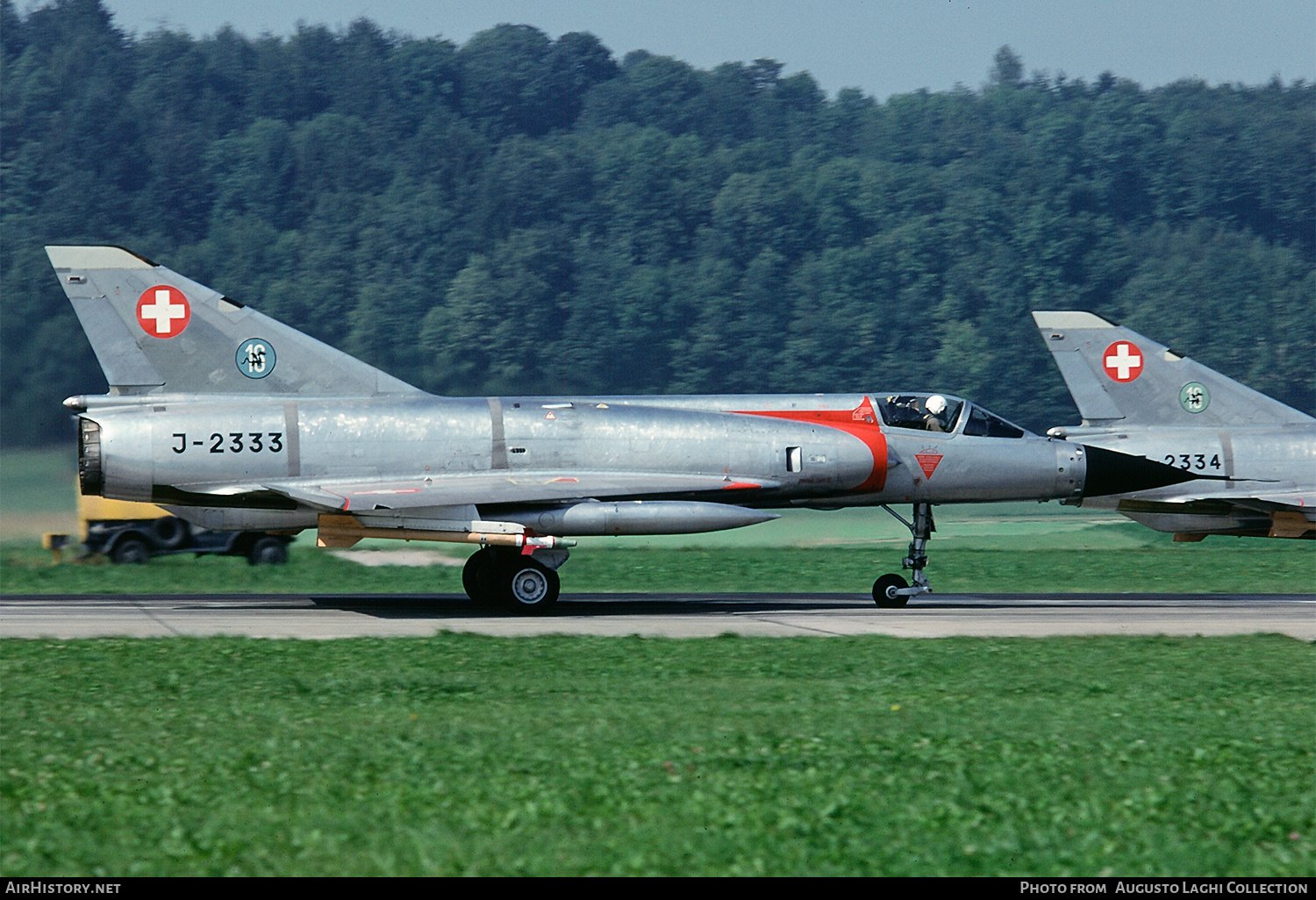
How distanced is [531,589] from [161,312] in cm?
645

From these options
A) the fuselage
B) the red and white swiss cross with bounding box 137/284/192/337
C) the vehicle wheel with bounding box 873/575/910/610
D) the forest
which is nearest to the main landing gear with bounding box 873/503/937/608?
the vehicle wheel with bounding box 873/575/910/610

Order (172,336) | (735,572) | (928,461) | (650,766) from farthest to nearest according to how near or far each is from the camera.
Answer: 1. (735,572)
2. (928,461)
3. (172,336)
4. (650,766)

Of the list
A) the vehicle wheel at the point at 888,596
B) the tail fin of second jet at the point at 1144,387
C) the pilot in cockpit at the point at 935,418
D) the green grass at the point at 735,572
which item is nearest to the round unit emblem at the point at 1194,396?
the tail fin of second jet at the point at 1144,387

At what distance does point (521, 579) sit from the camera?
19.0 meters

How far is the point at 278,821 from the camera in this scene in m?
6.78

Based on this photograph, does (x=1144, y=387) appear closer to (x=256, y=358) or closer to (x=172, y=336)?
(x=256, y=358)

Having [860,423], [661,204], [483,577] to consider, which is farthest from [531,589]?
[661,204]

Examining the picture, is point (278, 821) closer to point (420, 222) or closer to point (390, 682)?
point (390, 682)

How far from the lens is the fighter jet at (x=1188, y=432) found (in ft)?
81.0

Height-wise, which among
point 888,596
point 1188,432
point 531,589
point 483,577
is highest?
point 1188,432

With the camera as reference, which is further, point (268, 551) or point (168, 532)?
point (168, 532)

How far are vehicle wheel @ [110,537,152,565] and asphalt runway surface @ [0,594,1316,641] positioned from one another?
25.2 ft

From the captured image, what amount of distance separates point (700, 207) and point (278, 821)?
248ft
